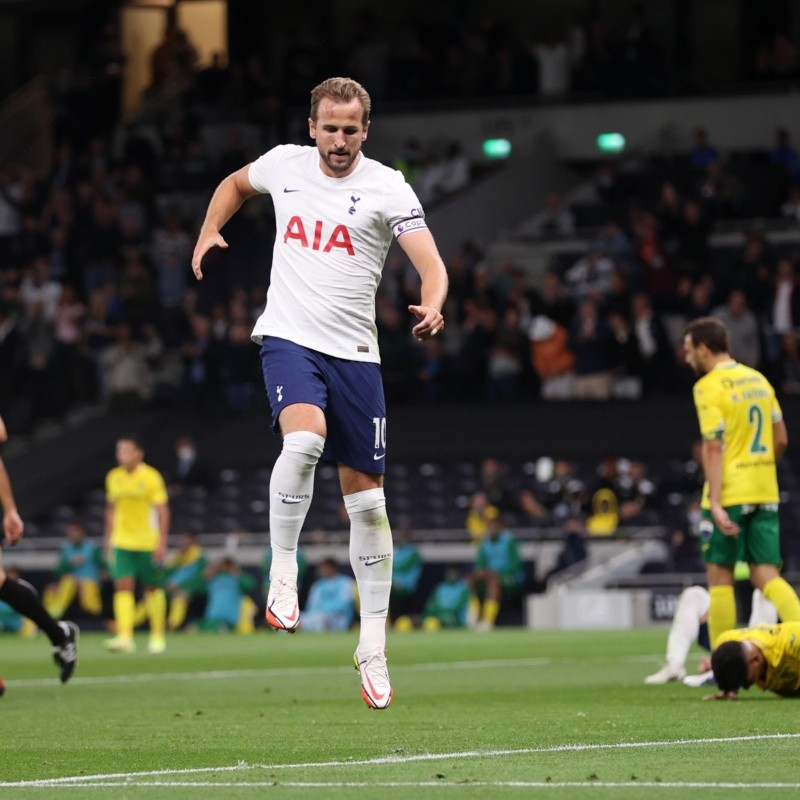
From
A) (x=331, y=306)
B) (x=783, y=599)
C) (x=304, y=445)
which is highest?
(x=331, y=306)

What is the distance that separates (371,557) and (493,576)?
15.8 meters

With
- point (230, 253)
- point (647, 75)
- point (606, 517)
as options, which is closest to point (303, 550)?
point (606, 517)

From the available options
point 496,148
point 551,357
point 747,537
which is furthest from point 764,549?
point 496,148

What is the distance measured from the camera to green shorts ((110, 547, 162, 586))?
19.8 meters

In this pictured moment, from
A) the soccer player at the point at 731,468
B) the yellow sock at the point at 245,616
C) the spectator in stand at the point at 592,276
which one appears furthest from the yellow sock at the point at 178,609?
the soccer player at the point at 731,468

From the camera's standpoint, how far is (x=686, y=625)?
41.0ft

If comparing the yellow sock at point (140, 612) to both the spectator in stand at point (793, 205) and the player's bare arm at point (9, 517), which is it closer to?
the spectator in stand at point (793, 205)

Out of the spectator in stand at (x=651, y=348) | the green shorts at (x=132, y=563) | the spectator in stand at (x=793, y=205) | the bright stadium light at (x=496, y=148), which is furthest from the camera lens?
the bright stadium light at (x=496, y=148)

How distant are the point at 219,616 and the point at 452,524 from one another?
3.35m

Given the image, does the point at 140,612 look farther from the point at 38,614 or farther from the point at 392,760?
the point at 392,760

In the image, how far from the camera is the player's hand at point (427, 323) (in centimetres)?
744

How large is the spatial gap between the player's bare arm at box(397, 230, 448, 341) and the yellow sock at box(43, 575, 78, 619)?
1868 centimetres

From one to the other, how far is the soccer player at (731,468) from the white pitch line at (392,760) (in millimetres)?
3170

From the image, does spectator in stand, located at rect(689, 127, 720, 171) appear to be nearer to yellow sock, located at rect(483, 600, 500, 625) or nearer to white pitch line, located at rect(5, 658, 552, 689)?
yellow sock, located at rect(483, 600, 500, 625)
